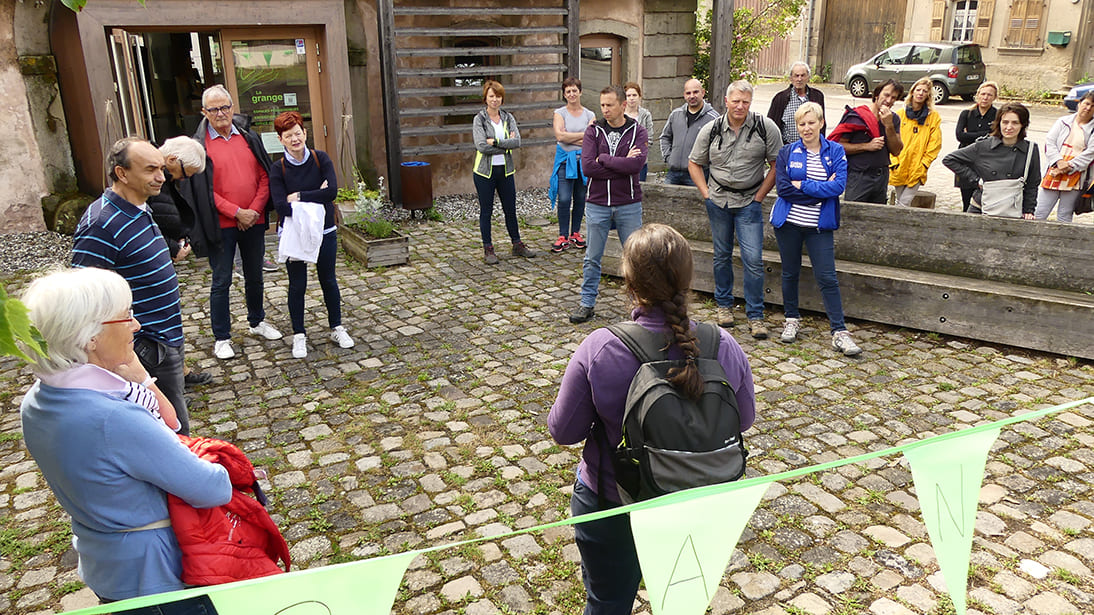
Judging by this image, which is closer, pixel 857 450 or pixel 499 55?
pixel 857 450

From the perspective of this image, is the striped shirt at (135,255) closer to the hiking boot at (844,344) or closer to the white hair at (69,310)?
the white hair at (69,310)

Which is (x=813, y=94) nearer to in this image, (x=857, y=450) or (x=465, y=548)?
(x=857, y=450)

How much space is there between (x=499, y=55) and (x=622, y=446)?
10364 millimetres

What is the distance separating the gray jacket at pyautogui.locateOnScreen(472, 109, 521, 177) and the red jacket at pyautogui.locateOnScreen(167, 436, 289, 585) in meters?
6.10

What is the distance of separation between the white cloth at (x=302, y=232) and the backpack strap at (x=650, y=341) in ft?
12.7

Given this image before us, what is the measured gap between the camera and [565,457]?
4.74 meters

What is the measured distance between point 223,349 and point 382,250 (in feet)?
8.47

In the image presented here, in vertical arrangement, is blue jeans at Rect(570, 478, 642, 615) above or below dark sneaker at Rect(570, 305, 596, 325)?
above

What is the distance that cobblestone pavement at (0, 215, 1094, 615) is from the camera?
11.9 feet

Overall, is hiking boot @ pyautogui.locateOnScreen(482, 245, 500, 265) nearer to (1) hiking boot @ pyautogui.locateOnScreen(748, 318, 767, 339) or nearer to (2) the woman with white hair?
(1) hiking boot @ pyautogui.locateOnScreen(748, 318, 767, 339)

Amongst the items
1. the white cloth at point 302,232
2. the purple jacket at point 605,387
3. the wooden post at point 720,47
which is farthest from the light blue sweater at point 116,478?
the wooden post at point 720,47

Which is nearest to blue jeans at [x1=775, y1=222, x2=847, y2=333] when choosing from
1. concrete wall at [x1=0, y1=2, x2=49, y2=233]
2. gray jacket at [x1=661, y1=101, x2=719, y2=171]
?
gray jacket at [x1=661, y1=101, x2=719, y2=171]

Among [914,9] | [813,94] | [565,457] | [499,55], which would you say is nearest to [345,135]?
[499,55]

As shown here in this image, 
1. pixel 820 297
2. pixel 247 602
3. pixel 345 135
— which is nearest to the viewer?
pixel 247 602
